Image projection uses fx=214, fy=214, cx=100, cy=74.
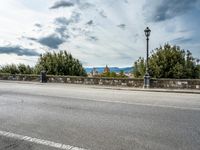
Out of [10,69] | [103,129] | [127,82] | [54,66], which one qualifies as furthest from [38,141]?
[10,69]

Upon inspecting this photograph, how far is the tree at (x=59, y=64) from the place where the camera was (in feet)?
136

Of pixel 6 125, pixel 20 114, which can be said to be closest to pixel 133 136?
pixel 6 125

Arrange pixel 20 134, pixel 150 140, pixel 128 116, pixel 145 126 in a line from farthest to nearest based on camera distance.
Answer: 1. pixel 128 116
2. pixel 145 126
3. pixel 20 134
4. pixel 150 140

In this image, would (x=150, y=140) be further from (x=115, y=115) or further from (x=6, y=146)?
(x=6, y=146)

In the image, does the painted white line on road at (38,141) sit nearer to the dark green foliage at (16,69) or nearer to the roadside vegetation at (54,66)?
the roadside vegetation at (54,66)

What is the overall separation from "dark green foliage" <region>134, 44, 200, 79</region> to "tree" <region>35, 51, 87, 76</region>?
1484 centimetres

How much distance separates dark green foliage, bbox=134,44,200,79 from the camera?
102 feet

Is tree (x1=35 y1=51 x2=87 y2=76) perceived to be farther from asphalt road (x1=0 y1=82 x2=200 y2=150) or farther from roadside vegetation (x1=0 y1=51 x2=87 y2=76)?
asphalt road (x1=0 y1=82 x2=200 y2=150)

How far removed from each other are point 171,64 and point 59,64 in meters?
21.1

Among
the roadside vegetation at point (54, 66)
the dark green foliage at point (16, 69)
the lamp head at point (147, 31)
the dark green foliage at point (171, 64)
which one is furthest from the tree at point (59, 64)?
the lamp head at point (147, 31)

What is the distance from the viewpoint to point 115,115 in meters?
6.67

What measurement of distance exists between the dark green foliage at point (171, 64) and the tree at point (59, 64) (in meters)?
14.8

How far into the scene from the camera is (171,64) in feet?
104

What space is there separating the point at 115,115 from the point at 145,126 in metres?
1.44
